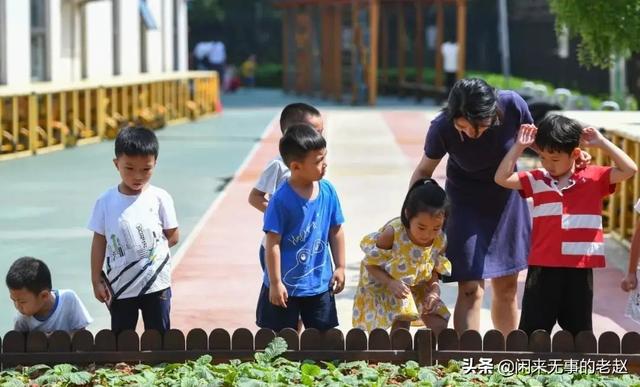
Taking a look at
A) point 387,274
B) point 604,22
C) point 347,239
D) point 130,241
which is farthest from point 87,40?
point 387,274

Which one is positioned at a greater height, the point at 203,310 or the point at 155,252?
the point at 155,252

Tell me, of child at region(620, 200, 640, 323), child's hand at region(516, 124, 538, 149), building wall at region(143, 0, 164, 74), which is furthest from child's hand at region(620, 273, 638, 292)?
building wall at region(143, 0, 164, 74)

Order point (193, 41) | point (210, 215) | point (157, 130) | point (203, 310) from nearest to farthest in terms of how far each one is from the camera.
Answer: point (203, 310), point (210, 215), point (157, 130), point (193, 41)

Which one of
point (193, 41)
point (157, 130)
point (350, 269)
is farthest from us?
point (193, 41)

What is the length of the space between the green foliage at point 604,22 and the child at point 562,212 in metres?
5.59

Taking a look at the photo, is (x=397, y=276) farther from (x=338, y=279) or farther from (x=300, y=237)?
(x=300, y=237)

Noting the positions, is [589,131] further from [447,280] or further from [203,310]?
[203,310]

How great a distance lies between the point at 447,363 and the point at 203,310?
8.86 ft

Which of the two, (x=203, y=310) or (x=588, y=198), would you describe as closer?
(x=588, y=198)

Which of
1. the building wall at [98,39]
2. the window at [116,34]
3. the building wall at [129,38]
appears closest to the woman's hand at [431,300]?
the building wall at [98,39]

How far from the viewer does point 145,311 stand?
644 cm

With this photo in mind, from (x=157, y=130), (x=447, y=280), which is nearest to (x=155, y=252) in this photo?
(x=447, y=280)

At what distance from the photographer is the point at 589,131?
20.0 feet

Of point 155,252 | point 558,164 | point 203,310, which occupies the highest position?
point 558,164
